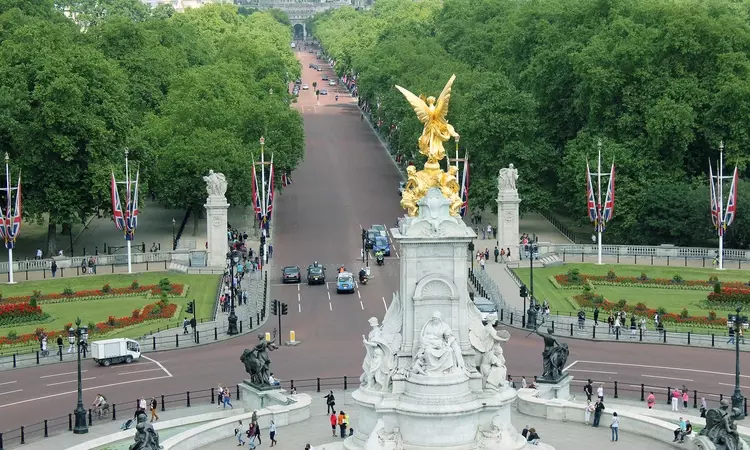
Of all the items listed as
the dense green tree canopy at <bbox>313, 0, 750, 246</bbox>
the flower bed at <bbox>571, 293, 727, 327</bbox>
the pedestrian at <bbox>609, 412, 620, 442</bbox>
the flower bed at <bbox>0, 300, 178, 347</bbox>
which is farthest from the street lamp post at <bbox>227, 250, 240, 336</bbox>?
the pedestrian at <bbox>609, 412, 620, 442</bbox>

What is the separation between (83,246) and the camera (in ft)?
376

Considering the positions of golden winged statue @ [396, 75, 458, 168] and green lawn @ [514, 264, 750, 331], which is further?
green lawn @ [514, 264, 750, 331]

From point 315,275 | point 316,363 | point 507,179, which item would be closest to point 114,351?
point 316,363

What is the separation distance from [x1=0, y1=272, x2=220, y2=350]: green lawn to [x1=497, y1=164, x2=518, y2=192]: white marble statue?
67.2ft

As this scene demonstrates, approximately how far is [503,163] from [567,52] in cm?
1196

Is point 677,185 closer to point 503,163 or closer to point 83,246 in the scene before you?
point 503,163

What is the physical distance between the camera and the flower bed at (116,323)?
83812 mm

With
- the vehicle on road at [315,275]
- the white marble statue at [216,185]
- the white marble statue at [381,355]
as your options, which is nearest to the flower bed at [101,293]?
the vehicle on road at [315,275]

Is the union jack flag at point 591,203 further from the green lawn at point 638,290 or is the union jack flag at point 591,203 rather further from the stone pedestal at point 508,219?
the stone pedestal at point 508,219

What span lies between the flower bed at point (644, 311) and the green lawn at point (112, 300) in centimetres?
2141

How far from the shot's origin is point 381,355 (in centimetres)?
6088

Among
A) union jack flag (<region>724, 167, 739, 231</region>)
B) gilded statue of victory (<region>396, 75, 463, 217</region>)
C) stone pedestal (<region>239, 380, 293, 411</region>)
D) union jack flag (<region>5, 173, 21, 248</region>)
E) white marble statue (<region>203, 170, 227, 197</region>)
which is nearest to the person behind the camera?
gilded statue of victory (<region>396, 75, 463, 217</region>)

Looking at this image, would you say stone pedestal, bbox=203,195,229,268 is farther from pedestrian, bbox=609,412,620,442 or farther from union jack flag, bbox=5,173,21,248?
pedestrian, bbox=609,412,620,442

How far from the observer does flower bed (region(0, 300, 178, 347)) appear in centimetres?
8381
